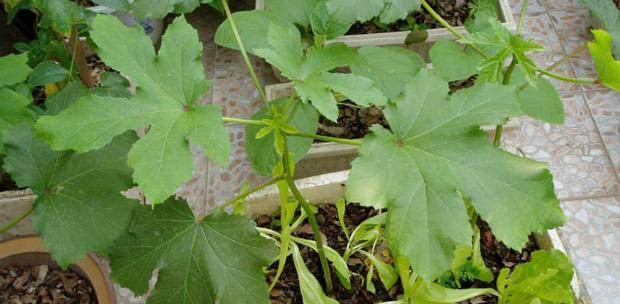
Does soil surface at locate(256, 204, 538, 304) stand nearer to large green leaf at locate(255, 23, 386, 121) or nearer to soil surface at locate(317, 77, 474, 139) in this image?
soil surface at locate(317, 77, 474, 139)

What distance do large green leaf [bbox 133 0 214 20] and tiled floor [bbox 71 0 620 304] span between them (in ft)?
1.81

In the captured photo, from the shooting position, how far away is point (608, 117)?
1573 millimetres

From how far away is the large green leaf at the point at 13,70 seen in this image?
952 millimetres

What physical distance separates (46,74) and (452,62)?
0.84 m

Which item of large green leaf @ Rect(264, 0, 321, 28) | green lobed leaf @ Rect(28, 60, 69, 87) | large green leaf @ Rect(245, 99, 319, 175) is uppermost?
large green leaf @ Rect(264, 0, 321, 28)

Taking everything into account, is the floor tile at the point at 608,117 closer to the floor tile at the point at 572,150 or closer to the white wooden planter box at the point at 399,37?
the floor tile at the point at 572,150

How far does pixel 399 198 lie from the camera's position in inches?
28.2

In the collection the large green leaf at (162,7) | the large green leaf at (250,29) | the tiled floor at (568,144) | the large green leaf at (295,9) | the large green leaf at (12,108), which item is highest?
the large green leaf at (162,7)

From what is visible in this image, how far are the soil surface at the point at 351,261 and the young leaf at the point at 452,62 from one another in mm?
309

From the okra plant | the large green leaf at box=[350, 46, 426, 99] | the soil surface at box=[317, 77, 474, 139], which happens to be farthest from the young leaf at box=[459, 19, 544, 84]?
the soil surface at box=[317, 77, 474, 139]

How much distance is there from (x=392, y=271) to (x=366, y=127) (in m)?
0.45

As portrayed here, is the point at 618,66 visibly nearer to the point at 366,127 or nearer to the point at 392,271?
the point at 392,271

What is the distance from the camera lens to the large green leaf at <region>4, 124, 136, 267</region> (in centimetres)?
81

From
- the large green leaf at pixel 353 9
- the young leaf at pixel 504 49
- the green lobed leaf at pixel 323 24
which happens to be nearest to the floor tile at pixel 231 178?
the green lobed leaf at pixel 323 24
